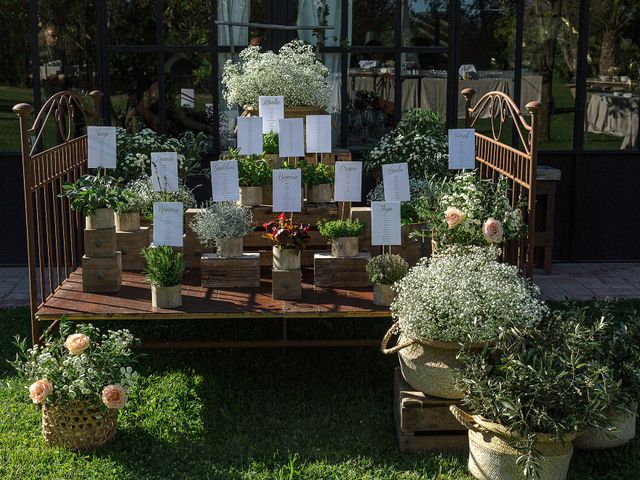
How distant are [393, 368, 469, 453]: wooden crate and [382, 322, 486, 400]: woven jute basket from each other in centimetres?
5

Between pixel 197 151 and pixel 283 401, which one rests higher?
pixel 197 151

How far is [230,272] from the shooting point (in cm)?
523

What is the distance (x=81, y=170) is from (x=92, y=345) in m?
1.74

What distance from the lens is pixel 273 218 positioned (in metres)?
5.68

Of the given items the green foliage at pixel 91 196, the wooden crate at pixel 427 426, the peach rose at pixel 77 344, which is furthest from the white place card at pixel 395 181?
the peach rose at pixel 77 344

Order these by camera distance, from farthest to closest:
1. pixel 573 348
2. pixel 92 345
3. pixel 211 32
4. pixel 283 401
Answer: pixel 211 32 → pixel 283 401 → pixel 92 345 → pixel 573 348

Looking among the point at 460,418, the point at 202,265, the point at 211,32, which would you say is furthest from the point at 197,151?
the point at 460,418

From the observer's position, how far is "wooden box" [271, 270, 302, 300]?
5.01 meters

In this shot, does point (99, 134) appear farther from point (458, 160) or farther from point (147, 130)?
point (458, 160)

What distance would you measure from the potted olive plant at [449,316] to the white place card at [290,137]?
56.6 inches

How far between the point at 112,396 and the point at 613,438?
2.30 m

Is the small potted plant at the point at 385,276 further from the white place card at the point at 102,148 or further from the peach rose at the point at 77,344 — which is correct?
the white place card at the point at 102,148

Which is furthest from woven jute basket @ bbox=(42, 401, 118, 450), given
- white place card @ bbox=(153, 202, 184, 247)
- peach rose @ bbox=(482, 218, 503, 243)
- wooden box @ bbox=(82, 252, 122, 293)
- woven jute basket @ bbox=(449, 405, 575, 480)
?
peach rose @ bbox=(482, 218, 503, 243)

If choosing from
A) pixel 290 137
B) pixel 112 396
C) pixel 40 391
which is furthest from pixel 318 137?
pixel 40 391
